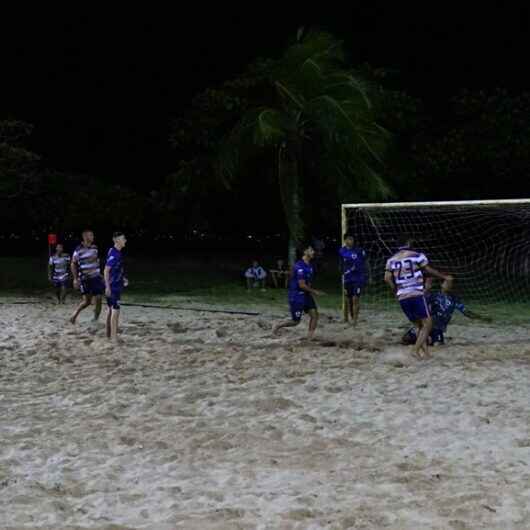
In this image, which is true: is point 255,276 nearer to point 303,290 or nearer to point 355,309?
point 355,309

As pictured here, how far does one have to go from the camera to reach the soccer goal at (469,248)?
56.9ft

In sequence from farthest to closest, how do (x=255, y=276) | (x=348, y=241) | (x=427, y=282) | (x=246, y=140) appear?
(x=255, y=276) < (x=246, y=140) < (x=348, y=241) < (x=427, y=282)

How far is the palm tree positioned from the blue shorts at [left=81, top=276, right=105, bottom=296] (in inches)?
314

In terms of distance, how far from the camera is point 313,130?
21156 millimetres

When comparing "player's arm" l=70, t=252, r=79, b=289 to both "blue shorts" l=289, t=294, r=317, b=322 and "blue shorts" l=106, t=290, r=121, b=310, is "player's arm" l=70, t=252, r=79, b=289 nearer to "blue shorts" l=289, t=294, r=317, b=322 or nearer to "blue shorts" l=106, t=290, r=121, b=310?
"blue shorts" l=106, t=290, r=121, b=310

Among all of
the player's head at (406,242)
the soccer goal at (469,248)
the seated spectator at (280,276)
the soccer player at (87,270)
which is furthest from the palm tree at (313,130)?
the player's head at (406,242)

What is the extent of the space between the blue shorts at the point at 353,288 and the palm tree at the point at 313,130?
7267mm

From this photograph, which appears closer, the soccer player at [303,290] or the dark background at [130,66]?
the soccer player at [303,290]

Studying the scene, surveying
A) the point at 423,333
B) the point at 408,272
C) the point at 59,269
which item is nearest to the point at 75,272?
the point at 59,269

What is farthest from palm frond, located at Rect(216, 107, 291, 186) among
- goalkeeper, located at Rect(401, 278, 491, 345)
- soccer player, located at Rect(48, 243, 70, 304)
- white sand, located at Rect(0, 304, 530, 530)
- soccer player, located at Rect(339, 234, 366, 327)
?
white sand, located at Rect(0, 304, 530, 530)

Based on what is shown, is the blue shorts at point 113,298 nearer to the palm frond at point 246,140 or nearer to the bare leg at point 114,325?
the bare leg at point 114,325

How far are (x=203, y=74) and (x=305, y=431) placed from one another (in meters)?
26.3

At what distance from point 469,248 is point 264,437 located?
14632 millimetres

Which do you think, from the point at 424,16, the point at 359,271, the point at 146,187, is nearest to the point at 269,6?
the point at 424,16
